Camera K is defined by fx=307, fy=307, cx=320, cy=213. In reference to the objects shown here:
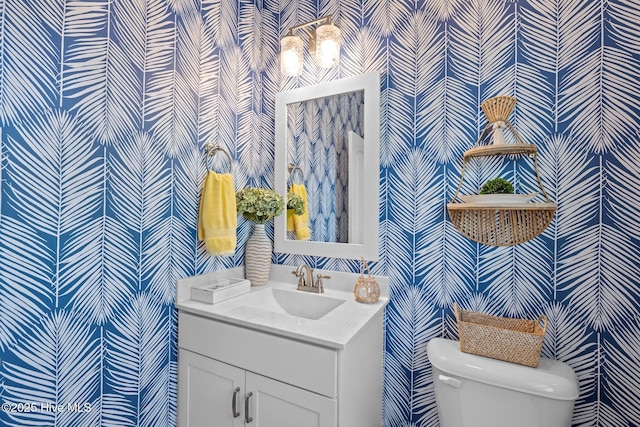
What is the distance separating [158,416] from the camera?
1325 mm

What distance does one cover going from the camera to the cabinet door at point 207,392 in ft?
3.96

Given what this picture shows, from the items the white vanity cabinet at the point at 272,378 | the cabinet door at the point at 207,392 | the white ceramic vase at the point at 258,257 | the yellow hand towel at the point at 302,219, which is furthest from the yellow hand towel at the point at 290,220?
the cabinet door at the point at 207,392

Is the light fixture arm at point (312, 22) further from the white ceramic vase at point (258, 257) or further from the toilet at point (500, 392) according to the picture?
the toilet at point (500, 392)

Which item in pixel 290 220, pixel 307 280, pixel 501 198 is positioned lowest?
pixel 307 280

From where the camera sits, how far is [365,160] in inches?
58.6

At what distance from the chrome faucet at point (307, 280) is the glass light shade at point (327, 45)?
1028 mm

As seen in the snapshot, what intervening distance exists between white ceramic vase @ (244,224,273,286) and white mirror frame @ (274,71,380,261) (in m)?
0.13

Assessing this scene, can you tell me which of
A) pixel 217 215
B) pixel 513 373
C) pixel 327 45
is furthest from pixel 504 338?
pixel 327 45

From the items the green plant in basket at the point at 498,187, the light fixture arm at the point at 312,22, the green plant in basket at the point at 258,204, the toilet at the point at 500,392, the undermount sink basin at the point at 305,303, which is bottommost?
the toilet at the point at 500,392

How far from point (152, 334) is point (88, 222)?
532 mm

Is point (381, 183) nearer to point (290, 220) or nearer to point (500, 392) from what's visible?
point (290, 220)

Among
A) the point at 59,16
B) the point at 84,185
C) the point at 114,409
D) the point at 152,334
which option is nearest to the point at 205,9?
the point at 59,16

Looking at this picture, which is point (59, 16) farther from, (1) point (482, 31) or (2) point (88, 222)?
(1) point (482, 31)

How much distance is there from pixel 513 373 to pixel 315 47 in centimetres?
168
